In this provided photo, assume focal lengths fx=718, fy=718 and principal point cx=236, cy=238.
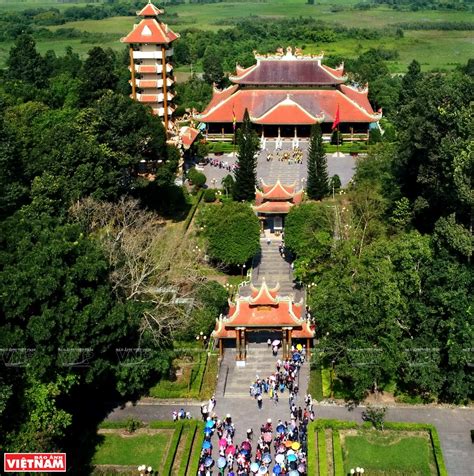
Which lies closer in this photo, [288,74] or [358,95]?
[288,74]

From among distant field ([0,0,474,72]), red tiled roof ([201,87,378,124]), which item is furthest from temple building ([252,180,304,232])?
distant field ([0,0,474,72])

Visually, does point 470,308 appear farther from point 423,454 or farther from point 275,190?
point 275,190

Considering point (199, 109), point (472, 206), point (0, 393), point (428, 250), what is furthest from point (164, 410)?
point (199, 109)

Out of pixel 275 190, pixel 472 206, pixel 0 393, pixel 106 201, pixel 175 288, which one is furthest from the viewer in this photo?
pixel 275 190

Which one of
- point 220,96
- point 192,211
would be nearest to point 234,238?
point 192,211

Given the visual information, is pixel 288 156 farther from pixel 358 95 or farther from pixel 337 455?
pixel 337 455
